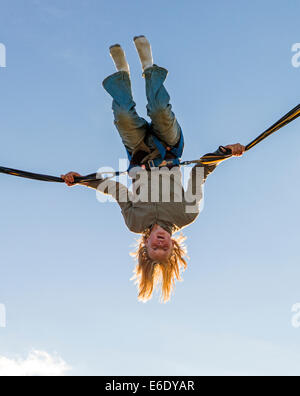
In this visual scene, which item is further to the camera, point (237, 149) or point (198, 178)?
point (198, 178)

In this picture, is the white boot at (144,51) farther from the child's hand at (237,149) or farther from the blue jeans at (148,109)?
the child's hand at (237,149)

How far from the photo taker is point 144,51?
26.7 ft

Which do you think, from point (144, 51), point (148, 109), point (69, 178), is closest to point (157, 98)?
point (148, 109)

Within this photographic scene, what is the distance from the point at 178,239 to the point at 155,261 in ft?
1.69

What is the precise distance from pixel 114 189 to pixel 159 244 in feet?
2.98

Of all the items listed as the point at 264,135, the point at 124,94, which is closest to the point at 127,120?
the point at 124,94

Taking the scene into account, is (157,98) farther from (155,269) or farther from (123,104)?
(155,269)

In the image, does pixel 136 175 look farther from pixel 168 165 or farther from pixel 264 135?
pixel 264 135

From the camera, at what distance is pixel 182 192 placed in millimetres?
8195

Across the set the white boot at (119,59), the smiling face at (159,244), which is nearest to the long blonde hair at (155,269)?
the smiling face at (159,244)

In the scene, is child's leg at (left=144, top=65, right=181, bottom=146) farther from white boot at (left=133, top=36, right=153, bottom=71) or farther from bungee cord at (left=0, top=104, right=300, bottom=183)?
bungee cord at (left=0, top=104, right=300, bottom=183)

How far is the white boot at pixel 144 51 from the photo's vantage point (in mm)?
8117

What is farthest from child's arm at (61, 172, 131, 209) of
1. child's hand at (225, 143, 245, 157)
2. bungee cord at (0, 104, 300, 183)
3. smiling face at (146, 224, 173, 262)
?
child's hand at (225, 143, 245, 157)

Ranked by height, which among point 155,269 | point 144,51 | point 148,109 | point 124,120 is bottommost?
point 155,269
